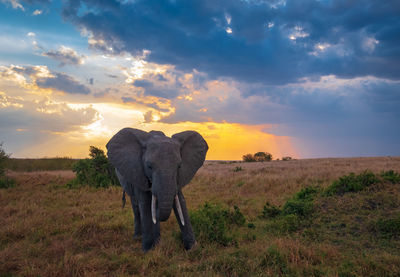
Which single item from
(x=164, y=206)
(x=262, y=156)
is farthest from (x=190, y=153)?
(x=262, y=156)

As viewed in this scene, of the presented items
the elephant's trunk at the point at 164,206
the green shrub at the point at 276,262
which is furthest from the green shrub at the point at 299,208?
the elephant's trunk at the point at 164,206

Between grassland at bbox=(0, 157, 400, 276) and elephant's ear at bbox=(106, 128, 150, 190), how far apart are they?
6.16 feet

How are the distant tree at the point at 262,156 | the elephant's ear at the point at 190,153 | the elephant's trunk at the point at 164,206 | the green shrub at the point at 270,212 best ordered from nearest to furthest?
1. the elephant's trunk at the point at 164,206
2. the elephant's ear at the point at 190,153
3. the green shrub at the point at 270,212
4. the distant tree at the point at 262,156

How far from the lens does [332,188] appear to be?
11297 mm

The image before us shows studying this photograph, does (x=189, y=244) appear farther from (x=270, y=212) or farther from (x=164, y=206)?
(x=270, y=212)

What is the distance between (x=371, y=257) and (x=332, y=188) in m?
5.21

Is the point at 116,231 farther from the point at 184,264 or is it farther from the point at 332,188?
the point at 332,188

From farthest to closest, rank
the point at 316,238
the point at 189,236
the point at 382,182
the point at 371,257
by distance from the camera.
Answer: the point at 382,182 < the point at 316,238 < the point at 189,236 < the point at 371,257

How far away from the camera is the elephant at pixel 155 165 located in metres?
6.31

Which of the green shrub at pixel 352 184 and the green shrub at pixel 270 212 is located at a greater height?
the green shrub at pixel 352 184

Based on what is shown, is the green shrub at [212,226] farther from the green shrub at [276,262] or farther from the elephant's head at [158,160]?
the green shrub at [276,262]

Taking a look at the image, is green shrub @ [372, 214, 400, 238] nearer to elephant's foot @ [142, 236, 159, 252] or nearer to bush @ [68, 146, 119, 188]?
elephant's foot @ [142, 236, 159, 252]

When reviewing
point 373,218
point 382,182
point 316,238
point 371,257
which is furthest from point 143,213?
point 382,182

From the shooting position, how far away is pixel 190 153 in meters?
7.57
